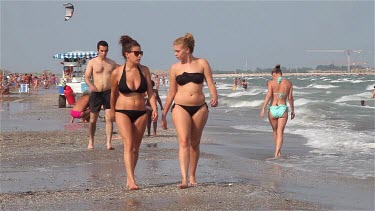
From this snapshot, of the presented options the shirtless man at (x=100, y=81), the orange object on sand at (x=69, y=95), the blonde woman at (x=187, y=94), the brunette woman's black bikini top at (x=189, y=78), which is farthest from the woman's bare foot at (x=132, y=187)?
the orange object on sand at (x=69, y=95)

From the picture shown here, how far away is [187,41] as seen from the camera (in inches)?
276

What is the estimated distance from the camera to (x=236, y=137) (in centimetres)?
1504

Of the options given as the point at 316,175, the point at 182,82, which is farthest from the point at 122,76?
the point at 316,175

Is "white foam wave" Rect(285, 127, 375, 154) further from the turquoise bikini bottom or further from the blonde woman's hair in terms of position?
the blonde woman's hair

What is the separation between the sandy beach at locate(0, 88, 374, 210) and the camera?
6.12m

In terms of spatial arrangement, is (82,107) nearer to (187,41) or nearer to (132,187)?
(187,41)

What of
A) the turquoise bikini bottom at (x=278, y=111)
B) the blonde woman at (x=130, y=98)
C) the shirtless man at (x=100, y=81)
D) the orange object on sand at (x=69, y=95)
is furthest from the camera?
the orange object on sand at (x=69, y=95)

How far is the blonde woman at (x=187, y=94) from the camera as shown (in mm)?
6934

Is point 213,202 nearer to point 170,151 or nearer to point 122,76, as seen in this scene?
point 122,76

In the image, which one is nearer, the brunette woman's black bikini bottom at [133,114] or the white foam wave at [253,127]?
the brunette woman's black bikini bottom at [133,114]

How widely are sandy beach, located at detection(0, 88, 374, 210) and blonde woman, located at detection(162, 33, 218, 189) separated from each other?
51 cm

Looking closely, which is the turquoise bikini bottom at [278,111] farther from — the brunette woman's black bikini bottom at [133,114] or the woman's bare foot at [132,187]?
the woman's bare foot at [132,187]

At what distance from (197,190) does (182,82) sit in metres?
1.15

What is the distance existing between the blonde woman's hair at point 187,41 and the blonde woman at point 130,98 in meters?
0.42
